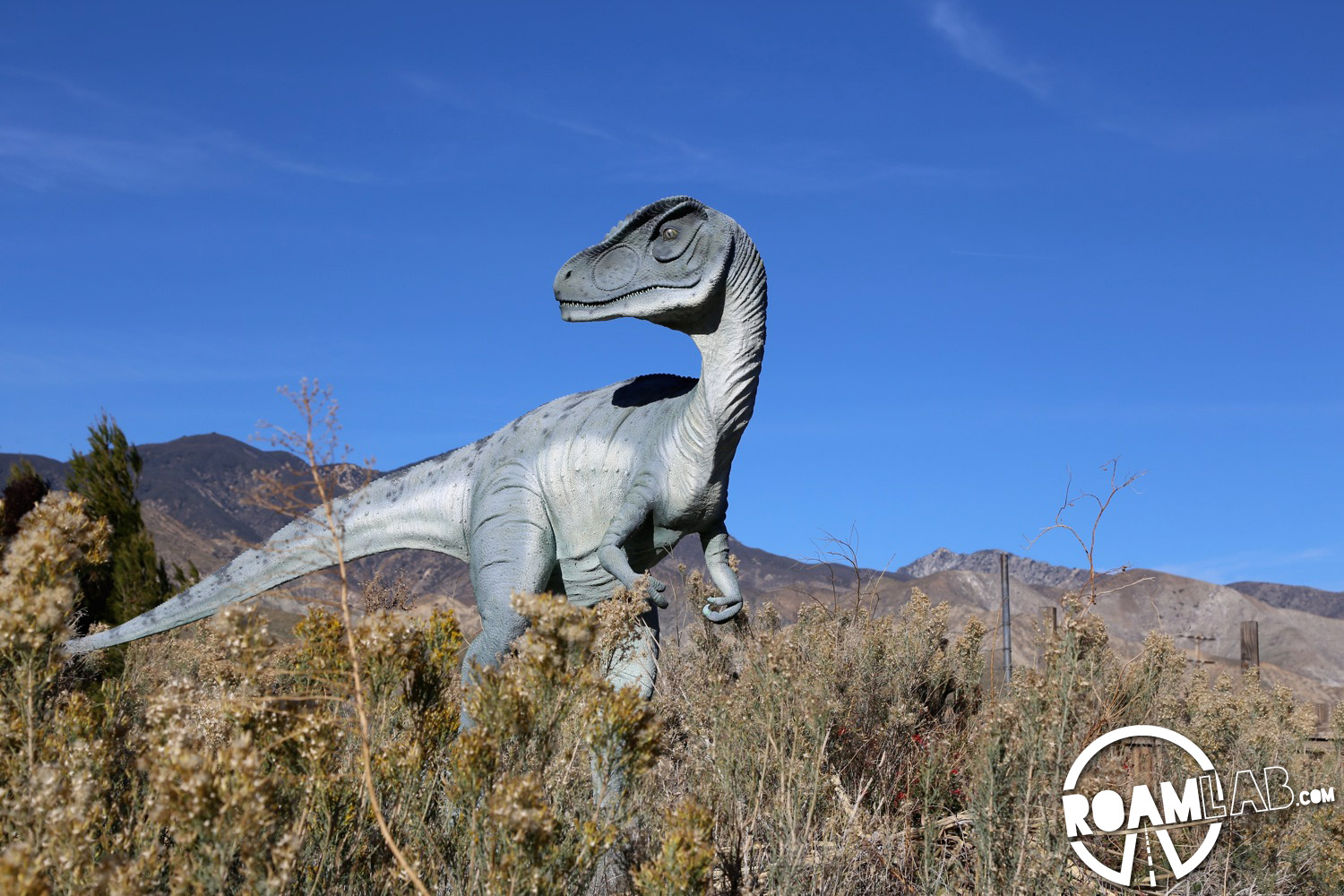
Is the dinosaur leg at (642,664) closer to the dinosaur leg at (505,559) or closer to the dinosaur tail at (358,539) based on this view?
the dinosaur leg at (505,559)

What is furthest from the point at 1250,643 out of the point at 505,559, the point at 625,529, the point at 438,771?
the point at 438,771

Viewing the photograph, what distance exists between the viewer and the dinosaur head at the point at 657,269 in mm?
4879

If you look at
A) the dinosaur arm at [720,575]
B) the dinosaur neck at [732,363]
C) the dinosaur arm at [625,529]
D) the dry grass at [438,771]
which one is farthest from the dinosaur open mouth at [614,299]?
the dry grass at [438,771]

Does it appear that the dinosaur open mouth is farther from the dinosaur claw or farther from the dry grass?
the dry grass

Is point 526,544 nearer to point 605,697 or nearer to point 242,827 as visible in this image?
point 605,697

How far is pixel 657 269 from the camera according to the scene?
5.00 meters

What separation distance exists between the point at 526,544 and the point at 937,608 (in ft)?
13.0

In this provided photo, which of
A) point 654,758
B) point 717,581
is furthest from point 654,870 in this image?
point 717,581

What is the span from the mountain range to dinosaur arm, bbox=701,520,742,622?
26cm

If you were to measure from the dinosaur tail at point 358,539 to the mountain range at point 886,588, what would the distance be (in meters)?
0.24

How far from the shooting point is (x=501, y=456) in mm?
5465

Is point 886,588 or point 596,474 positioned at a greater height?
point 886,588

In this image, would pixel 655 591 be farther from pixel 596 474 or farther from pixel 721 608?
pixel 596 474

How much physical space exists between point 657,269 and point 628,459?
823 millimetres
